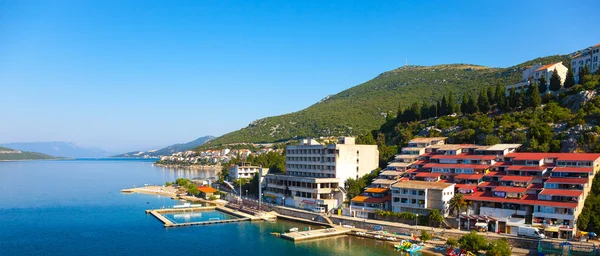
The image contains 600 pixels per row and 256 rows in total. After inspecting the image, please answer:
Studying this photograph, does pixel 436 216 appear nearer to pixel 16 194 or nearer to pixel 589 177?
pixel 589 177

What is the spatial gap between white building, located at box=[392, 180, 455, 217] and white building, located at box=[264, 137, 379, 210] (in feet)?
38.0

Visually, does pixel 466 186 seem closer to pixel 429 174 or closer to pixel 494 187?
pixel 494 187

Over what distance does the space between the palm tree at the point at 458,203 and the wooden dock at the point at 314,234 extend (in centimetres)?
1220

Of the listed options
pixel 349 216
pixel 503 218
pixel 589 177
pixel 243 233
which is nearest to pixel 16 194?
pixel 243 233

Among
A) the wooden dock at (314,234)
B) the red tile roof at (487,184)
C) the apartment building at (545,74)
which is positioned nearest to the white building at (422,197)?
the red tile roof at (487,184)

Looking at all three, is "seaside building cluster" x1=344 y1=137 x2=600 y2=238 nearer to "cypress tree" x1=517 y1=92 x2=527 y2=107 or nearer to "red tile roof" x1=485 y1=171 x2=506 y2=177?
"red tile roof" x1=485 y1=171 x2=506 y2=177

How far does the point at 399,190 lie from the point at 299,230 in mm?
13221

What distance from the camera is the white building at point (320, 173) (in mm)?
64750

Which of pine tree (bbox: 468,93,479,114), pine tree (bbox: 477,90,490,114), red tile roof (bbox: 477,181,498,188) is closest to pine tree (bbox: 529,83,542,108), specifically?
pine tree (bbox: 477,90,490,114)

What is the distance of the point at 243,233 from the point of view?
5550 cm

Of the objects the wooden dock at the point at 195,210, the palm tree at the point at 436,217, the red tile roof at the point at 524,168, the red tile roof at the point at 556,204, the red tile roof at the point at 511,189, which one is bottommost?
the wooden dock at the point at 195,210

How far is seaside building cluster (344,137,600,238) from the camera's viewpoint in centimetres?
4406

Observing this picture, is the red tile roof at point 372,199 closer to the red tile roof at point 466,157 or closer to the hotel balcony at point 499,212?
the red tile roof at point 466,157

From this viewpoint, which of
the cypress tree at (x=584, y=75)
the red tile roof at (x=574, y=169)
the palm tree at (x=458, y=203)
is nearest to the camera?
the red tile roof at (x=574, y=169)
